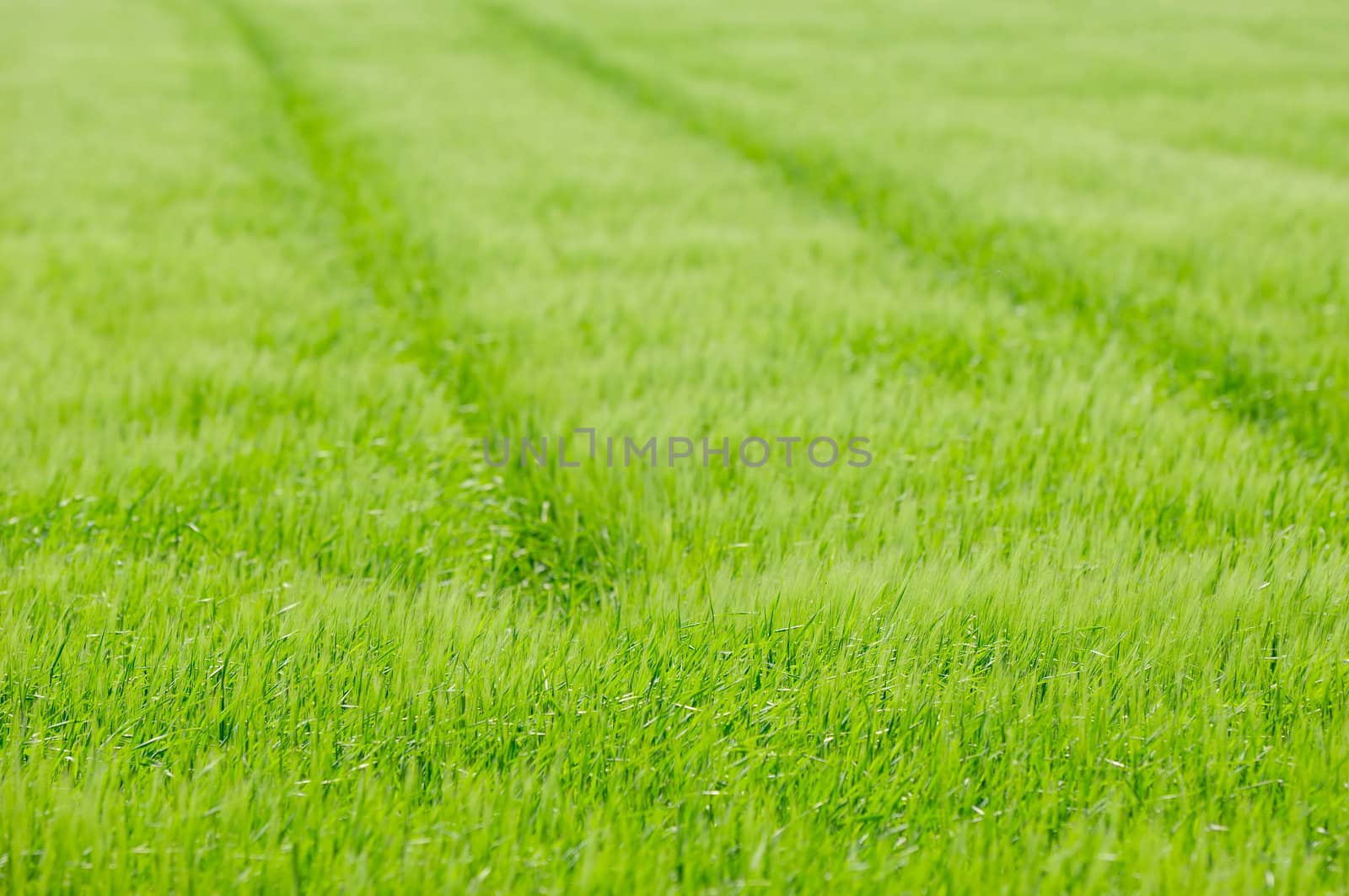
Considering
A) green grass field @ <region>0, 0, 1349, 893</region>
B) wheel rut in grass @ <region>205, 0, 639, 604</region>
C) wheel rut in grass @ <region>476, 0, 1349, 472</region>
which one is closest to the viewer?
green grass field @ <region>0, 0, 1349, 893</region>

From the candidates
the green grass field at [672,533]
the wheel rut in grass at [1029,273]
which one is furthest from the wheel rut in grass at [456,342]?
the wheel rut in grass at [1029,273]

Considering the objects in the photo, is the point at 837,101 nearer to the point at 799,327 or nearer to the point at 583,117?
the point at 583,117

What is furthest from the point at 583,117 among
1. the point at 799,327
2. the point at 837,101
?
the point at 799,327

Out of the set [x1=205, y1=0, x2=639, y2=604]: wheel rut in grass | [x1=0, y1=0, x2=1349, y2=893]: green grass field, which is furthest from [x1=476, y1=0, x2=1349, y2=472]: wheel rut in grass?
[x1=205, y1=0, x2=639, y2=604]: wheel rut in grass

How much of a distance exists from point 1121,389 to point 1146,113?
5.91 m

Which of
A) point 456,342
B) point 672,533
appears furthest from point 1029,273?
point 672,533

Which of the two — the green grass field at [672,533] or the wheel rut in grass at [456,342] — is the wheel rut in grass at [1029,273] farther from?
the wheel rut in grass at [456,342]

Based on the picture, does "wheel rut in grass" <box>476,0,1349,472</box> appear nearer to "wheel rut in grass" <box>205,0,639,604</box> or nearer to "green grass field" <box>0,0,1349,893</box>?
"green grass field" <box>0,0,1349,893</box>

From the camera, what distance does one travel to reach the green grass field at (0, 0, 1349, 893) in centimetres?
132

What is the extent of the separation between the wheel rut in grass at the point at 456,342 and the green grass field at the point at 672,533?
0.02 metres

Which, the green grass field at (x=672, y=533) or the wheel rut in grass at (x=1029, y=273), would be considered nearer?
the green grass field at (x=672, y=533)

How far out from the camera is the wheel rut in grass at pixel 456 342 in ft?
7.34

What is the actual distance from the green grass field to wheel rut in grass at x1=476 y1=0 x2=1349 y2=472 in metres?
0.03

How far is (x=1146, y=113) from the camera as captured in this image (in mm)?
7906
